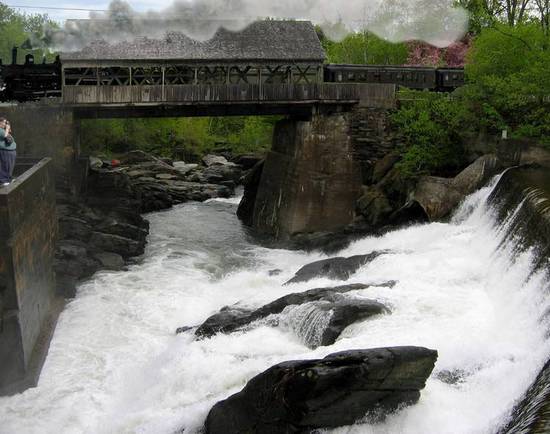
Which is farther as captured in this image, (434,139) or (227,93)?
(227,93)

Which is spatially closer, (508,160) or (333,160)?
(508,160)

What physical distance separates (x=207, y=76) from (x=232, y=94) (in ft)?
7.76

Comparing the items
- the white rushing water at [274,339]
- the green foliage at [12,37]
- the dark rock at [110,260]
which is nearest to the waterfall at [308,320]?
the white rushing water at [274,339]

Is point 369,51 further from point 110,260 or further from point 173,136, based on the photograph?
point 110,260

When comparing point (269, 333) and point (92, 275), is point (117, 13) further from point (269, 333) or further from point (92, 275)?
point (269, 333)

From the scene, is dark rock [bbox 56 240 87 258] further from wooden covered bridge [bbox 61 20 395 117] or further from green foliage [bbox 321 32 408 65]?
green foliage [bbox 321 32 408 65]

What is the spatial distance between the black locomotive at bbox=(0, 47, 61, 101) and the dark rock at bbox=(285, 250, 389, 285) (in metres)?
12.0

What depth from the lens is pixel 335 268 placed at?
57.6 ft

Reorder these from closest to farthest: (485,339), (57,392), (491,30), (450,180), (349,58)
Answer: (485,339)
(57,392)
(450,180)
(491,30)
(349,58)

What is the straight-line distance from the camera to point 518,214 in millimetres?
15250

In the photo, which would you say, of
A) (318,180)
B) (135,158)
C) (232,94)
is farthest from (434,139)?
(135,158)

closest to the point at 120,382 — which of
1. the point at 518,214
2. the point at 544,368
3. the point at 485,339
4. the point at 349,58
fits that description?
the point at 485,339

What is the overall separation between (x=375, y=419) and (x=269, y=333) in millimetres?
4069

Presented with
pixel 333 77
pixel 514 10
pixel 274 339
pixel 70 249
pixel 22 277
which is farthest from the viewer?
pixel 514 10
